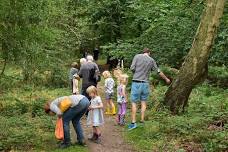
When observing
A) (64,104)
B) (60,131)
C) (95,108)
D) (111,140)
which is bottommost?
(111,140)

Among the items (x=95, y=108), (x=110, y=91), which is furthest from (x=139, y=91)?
(x=110, y=91)

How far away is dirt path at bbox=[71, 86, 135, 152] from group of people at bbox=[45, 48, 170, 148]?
0.22m

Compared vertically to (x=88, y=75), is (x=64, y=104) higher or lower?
lower

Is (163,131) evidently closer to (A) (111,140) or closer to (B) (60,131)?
(A) (111,140)

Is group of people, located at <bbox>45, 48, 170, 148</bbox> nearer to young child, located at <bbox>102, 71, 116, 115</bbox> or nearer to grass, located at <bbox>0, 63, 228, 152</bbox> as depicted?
young child, located at <bbox>102, 71, 116, 115</bbox>

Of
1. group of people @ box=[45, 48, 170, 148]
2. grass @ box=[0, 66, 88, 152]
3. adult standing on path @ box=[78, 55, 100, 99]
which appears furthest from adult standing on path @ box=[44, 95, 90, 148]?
adult standing on path @ box=[78, 55, 100, 99]

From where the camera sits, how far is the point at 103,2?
33.8m

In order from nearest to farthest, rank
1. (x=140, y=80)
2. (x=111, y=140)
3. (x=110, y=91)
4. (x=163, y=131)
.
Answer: (x=163, y=131) → (x=111, y=140) → (x=140, y=80) → (x=110, y=91)

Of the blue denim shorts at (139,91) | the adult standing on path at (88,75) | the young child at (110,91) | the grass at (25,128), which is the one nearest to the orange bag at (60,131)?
the grass at (25,128)

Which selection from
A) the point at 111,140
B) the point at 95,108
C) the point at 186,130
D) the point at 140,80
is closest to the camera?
the point at 186,130

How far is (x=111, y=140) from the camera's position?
39.7 ft

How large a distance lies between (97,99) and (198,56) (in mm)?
3137

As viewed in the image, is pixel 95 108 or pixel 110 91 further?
pixel 110 91

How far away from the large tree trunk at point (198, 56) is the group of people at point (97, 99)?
0.46m
